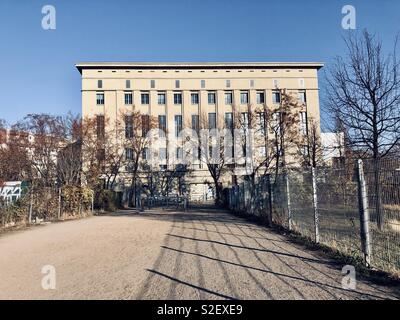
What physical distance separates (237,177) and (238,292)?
4195cm

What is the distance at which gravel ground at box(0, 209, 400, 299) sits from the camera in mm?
5152

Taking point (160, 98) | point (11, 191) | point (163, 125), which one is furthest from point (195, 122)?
point (11, 191)

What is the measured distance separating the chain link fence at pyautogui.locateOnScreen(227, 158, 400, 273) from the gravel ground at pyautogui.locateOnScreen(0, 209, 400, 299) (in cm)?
75

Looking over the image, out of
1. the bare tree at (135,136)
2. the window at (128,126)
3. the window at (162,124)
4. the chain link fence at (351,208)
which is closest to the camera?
the chain link fence at (351,208)

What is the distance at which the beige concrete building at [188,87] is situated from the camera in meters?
54.4

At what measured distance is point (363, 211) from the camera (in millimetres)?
6871

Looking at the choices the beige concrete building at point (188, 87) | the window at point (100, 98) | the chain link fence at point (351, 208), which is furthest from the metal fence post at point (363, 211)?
the window at point (100, 98)

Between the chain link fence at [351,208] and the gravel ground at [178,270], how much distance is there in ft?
2.45

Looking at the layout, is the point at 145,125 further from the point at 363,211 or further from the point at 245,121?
the point at 363,211

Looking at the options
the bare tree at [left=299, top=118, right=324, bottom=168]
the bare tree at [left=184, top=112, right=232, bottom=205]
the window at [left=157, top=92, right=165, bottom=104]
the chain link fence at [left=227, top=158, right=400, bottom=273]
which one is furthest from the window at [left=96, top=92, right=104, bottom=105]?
the chain link fence at [left=227, top=158, right=400, bottom=273]

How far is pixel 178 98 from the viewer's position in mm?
56031

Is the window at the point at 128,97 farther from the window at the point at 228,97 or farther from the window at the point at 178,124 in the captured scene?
the window at the point at 228,97
